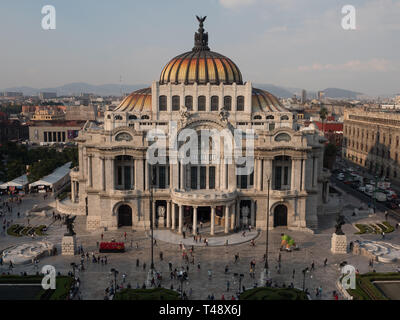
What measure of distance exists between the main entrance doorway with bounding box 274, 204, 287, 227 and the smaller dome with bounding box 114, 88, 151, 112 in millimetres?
29702

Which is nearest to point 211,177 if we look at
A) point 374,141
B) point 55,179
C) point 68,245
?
point 68,245

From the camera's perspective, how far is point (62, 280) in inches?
1889

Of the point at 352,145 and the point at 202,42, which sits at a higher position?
the point at 202,42

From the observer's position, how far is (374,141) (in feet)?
386

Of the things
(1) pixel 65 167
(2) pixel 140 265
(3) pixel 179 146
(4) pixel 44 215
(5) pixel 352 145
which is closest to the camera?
(2) pixel 140 265

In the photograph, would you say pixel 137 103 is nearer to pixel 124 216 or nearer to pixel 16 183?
pixel 124 216

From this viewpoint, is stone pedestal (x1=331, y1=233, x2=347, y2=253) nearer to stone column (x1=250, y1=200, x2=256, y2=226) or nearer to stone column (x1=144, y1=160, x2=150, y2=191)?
stone column (x1=250, y1=200, x2=256, y2=226)

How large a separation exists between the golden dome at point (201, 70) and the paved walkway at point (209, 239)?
28158 mm

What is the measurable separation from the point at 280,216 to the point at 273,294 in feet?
87.7
